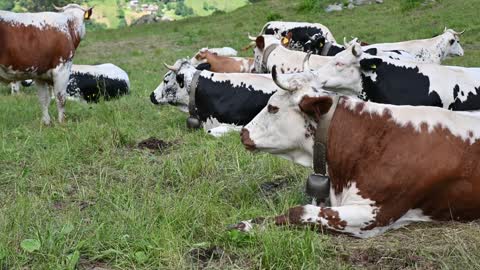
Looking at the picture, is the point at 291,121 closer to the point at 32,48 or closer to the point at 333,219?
the point at 333,219

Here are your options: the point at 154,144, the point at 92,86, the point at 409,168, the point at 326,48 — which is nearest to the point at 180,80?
the point at 154,144

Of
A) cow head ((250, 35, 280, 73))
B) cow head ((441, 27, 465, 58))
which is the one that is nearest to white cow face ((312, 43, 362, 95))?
cow head ((250, 35, 280, 73))

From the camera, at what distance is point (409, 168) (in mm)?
4367

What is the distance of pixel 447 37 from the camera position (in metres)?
12.3

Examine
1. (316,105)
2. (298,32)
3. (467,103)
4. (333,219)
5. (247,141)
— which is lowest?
(298,32)

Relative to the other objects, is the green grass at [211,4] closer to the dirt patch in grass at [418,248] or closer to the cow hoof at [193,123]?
the cow hoof at [193,123]

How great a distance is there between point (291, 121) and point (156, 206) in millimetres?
1226

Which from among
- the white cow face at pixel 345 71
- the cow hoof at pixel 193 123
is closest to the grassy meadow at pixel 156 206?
the cow hoof at pixel 193 123

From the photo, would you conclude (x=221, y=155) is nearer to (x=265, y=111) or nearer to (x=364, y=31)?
(x=265, y=111)

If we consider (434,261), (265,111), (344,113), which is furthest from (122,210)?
(434,261)

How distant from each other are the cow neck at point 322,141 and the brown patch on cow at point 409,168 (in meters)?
0.12

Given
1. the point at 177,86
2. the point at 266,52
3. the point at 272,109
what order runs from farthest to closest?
the point at 266,52 < the point at 177,86 < the point at 272,109

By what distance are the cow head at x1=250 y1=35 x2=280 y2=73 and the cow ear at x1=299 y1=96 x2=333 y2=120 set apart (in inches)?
236

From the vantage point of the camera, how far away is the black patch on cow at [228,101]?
8688 millimetres
